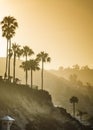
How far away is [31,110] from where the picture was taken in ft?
351

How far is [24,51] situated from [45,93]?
62.3ft

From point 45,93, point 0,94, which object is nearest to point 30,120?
point 0,94

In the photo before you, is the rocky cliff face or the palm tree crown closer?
the rocky cliff face

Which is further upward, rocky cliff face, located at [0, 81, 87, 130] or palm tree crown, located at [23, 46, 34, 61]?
palm tree crown, located at [23, 46, 34, 61]

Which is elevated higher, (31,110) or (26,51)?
(26,51)

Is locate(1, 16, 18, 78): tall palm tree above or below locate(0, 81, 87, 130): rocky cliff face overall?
above

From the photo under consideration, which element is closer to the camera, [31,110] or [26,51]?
[31,110]

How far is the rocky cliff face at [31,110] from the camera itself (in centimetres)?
9525

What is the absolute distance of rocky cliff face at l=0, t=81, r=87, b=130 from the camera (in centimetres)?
9525

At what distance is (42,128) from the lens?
101 m

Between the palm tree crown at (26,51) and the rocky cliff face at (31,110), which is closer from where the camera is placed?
the rocky cliff face at (31,110)

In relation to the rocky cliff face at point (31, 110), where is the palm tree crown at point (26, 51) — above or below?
above

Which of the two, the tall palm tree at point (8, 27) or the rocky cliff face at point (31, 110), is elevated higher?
the tall palm tree at point (8, 27)

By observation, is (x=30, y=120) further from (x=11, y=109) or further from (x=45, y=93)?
(x=45, y=93)
